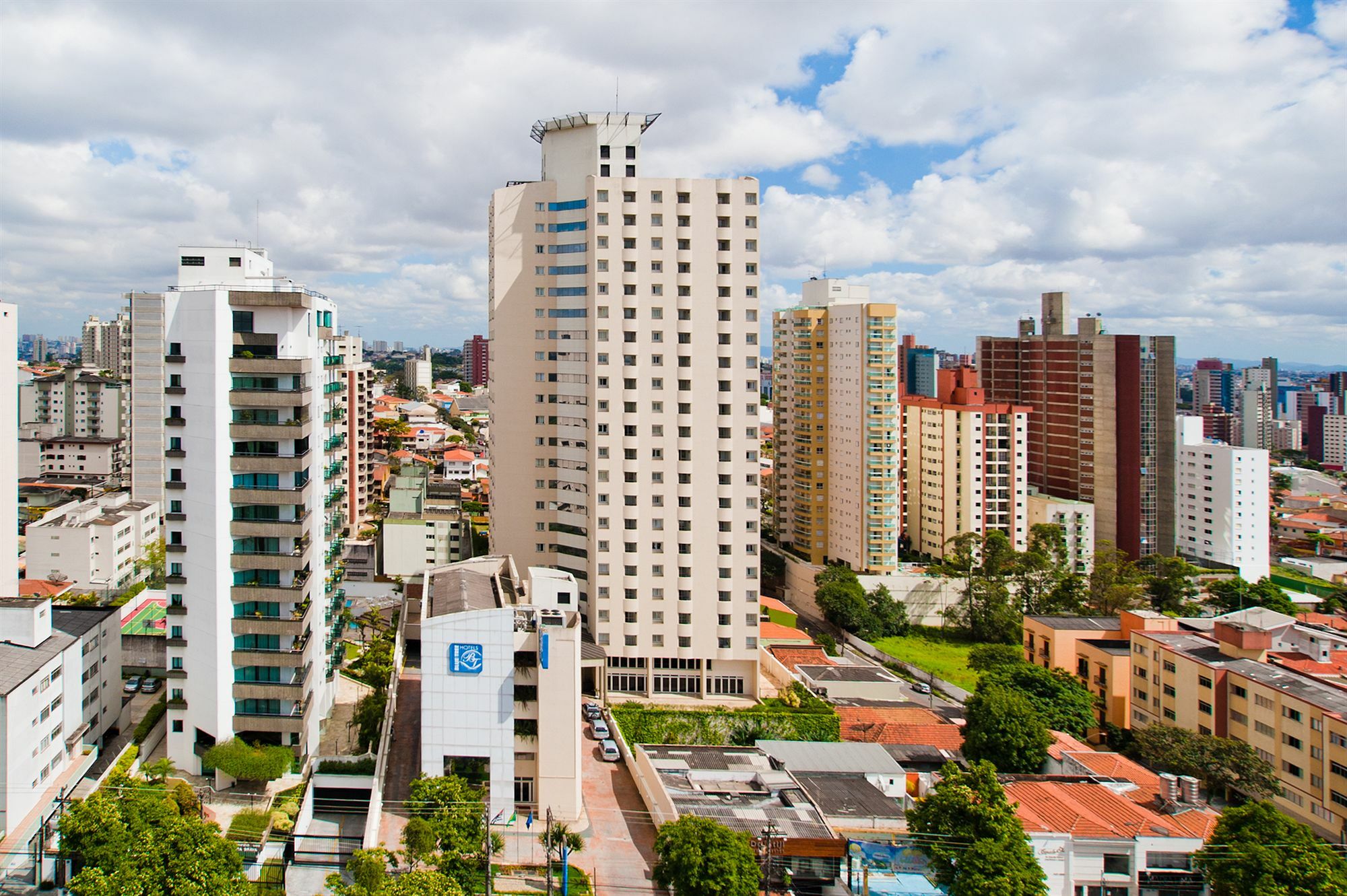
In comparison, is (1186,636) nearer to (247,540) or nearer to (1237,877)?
(1237,877)

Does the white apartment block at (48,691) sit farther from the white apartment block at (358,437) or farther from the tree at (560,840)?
the white apartment block at (358,437)

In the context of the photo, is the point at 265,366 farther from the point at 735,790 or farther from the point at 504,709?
the point at 735,790

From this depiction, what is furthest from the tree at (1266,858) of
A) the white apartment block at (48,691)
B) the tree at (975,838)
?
the white apartment block at (48,691)

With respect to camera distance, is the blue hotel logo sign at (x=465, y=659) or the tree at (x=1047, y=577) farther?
the tree at (x=1047, y=577)

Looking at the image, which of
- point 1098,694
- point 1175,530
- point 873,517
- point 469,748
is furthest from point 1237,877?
point 1175,530

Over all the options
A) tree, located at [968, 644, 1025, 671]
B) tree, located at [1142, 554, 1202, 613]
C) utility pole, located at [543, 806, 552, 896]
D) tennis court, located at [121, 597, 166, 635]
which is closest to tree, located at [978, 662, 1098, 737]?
tree, located at [968, 644, 1025, 671]

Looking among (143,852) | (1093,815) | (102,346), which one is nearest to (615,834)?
(143,852)
